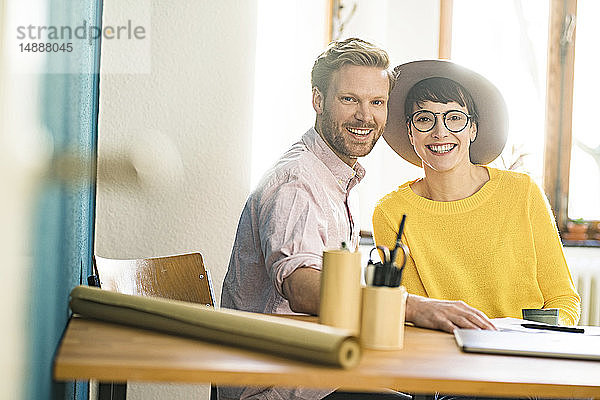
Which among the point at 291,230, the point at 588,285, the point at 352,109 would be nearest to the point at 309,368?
the point at 291,230

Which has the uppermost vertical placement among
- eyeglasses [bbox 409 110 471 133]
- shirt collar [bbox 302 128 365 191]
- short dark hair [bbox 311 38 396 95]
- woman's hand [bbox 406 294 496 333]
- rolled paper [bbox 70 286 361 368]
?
short dark hair [bbox 311 38 396 95]

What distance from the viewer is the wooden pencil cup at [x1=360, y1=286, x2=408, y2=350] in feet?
3.67

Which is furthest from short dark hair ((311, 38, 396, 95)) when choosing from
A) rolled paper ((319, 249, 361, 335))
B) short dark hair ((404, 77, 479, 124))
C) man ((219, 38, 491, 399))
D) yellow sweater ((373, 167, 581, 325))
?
rolled paper ((319, 249, 361, 335))

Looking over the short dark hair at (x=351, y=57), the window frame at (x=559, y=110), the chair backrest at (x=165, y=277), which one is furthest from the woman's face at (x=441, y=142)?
the window frame at (x=559, y=110)

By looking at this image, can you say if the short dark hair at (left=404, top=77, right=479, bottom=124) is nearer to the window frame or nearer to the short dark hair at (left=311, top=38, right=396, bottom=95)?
the short dark hair at (left=311, top=38, right=396, bottom=95)

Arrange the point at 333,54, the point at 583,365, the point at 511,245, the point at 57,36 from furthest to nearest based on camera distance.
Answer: the point at 511,245, the point at 333,54, the point at 57,36, the point at 583,365

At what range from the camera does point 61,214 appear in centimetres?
159

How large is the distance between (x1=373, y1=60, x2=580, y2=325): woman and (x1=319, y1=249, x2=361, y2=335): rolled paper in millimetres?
1014

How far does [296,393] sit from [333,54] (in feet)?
2.73

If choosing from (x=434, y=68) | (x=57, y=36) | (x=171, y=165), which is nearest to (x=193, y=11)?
(x=171, y=165)

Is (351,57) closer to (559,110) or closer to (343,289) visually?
(343,289)

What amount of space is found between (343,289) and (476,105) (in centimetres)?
132

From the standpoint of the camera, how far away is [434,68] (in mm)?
2252

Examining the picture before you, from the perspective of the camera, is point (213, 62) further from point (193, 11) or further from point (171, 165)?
point (171, 165)
